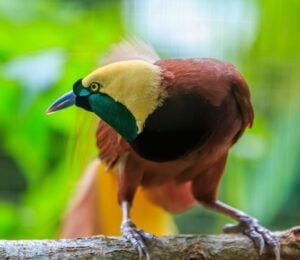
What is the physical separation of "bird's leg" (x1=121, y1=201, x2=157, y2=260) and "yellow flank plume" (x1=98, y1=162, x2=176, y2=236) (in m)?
0.10

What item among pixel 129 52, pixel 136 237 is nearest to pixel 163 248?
pixel 136 237

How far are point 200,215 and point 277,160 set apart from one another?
417 mm

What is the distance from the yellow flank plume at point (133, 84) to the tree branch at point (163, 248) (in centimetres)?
18

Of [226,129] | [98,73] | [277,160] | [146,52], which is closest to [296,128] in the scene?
[277,160]

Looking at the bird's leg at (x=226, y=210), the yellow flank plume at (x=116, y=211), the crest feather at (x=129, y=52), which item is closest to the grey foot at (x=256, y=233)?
the bird's leg at (x=226, y=210)

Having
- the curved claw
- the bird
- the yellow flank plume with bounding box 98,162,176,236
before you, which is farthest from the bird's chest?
the yellow flank plume with bounding box 98,162,176,236

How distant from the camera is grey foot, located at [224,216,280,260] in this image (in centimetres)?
101

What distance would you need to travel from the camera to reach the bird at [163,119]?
77 cm

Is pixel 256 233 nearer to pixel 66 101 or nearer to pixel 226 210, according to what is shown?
pixel 226 210

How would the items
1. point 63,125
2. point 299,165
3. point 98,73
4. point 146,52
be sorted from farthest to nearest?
point 299,165 < point 63,125 < point 146,52 < point 98,73

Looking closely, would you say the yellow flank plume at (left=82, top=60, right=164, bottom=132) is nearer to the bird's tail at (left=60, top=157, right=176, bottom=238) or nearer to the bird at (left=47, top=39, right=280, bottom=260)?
the bird at (left=47, top=39, right=280, bottom=260)

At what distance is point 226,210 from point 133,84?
1.40 feet

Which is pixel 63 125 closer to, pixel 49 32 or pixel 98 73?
pixel 49 32

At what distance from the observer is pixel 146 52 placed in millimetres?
882
